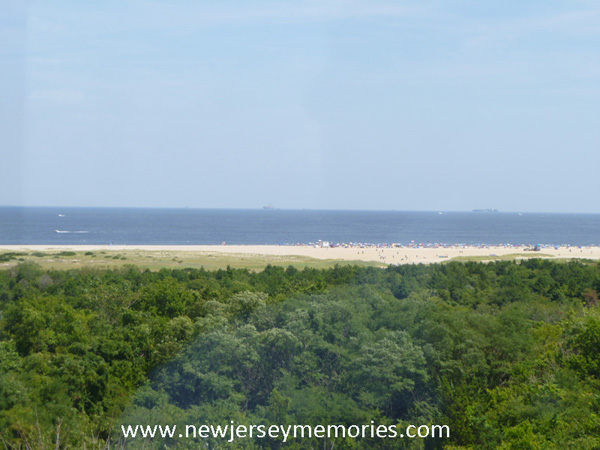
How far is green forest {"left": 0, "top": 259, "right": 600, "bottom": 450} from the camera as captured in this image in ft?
50.7

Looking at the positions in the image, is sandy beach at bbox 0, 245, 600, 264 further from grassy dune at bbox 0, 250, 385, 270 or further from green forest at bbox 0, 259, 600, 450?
green forest at bbox 0, 259, 600, 450

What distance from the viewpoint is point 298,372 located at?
19469mm

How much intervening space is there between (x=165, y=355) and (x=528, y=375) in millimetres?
11905

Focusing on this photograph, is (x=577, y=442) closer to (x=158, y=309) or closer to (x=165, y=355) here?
(x=165, y=355)

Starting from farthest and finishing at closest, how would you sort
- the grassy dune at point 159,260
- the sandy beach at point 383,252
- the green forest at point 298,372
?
the sandy beach at point 383,252, the grassy dune at point 159,260, the green forest at point 298,372

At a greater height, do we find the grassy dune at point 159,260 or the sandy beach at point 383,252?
the sandy beach at point 383,252

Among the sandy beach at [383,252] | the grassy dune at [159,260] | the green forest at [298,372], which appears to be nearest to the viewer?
the green forest at [298,372]

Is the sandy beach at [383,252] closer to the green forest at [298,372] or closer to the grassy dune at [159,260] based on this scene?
the grassy dune at [159,260]

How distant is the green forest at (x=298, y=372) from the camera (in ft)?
50.7

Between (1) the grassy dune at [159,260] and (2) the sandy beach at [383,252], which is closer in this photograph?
(1) the grassy dune at [159,260]

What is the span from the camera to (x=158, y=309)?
2634cm

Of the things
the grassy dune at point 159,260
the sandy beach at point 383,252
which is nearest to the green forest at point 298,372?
the grassy dune at point 159,260

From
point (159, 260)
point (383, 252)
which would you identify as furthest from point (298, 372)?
point (383, 252)

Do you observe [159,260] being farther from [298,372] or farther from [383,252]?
[298,372]
